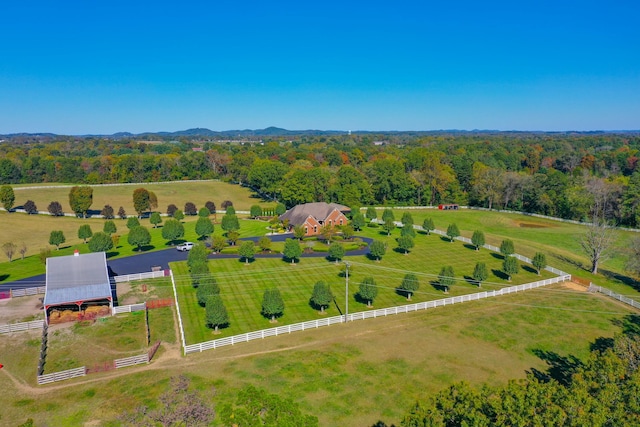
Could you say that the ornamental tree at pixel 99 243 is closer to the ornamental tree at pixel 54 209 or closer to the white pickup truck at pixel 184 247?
the white pickup truck at pixel 184 247

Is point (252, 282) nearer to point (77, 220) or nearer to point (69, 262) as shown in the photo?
point (69, 262)

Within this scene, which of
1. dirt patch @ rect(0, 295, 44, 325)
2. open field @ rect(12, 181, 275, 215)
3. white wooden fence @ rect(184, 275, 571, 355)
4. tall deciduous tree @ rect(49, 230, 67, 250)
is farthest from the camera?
open field @ rect(12, 181, 275, 215)

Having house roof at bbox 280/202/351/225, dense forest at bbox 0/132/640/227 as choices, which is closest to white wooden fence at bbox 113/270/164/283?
house roof at bbox 280/202/351/225

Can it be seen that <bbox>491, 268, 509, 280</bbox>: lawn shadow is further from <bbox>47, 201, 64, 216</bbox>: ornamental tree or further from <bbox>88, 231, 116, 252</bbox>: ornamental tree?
<bbox>47, 201, 64, 216</bbox>: ornamental tree

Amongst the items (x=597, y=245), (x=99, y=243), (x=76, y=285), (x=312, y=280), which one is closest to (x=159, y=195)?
(x=99, y=243)

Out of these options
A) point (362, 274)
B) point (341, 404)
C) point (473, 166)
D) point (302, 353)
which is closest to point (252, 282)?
point (362, 274)

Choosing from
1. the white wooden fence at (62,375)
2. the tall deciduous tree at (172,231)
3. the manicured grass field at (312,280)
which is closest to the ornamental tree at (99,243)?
the tall deciduous tree at (172,231)
